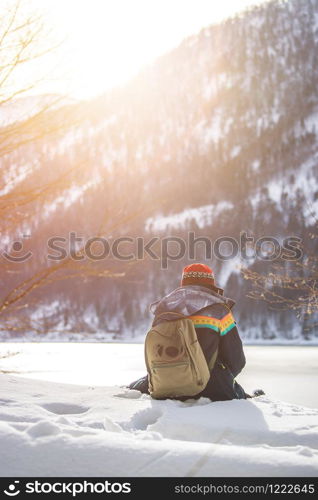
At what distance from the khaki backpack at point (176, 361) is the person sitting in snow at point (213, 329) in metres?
0.08

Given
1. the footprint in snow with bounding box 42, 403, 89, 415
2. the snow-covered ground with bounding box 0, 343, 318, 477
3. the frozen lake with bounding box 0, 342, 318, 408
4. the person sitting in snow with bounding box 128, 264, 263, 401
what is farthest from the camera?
the frozen lake with bounding box 0, 342, 318, 408

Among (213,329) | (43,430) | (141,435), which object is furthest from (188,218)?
(43,430)

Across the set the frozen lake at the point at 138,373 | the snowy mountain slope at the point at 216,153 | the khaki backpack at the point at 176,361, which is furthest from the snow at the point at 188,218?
the khaki backpack at the point at 176,361

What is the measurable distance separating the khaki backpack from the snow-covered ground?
0.40ft

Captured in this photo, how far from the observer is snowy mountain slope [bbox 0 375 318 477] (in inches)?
59.6

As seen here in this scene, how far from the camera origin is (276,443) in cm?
233

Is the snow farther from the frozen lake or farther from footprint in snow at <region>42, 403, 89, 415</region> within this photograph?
footprint in snow at <region>42, 403, 89, 415</region>

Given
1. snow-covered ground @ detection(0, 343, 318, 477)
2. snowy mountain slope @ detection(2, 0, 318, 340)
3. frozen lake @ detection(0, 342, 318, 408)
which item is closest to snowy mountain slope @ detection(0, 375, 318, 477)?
snow-covered ground @ detection(0, 343, 318, 477)

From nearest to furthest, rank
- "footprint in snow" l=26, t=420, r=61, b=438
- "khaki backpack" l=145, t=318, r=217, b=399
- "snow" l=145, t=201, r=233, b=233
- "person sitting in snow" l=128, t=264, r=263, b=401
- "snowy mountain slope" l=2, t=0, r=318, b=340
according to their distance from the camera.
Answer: "footprint in snow" l=26, t=420, r=61, b=438 < "khaki backpack" l=145, t=318, r=217, b=399 < "person sitting in snow" l=128, t=264, r=263, b=401 < "snowy mountain slope" l=2, t=0, r=318, b=340 < "snow" l=145, t=201, r=233, b=233

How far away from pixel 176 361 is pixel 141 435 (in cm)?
142

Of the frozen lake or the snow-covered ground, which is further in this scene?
the frozen lake

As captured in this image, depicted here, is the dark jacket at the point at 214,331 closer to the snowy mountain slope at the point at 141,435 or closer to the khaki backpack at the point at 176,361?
the khaki backpack at the point at 176,361

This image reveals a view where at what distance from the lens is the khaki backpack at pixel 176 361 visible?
3350 millimetres

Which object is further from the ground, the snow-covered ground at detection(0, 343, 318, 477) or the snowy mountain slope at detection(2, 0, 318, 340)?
the snowy mountain slope at detection(2, 0, 318, 340)
